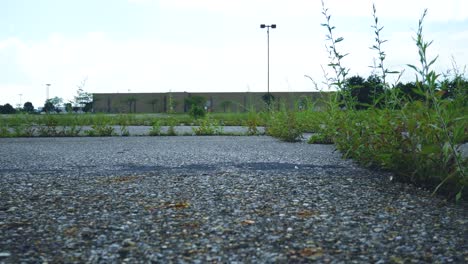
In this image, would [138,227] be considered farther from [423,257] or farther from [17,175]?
[17,175]

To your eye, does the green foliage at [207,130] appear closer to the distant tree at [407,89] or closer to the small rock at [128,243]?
the distant tree at [407,89]

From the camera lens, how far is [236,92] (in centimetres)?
6191

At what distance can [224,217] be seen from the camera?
2.79 m

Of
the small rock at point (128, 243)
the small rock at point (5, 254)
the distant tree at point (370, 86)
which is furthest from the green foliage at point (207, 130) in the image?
the small rock at point (5, 254)

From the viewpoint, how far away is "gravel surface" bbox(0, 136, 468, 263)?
217cm

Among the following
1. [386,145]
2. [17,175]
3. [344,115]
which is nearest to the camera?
[386,145]

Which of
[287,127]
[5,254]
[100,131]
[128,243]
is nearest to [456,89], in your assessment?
[128,243]

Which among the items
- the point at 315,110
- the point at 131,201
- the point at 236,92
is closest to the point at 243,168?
the point at 131,201

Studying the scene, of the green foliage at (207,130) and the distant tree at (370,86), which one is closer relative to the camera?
the distant tree at (370,86)

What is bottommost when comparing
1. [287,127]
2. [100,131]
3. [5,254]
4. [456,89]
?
[5,254]

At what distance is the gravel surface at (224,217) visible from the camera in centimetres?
217

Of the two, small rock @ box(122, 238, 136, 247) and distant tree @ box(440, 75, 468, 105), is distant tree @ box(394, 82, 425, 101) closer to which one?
distant tree @ box(440, 75, 468, 105)

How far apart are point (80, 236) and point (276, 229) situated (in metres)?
1.14

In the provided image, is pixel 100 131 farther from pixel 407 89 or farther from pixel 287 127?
pixel 407 89
